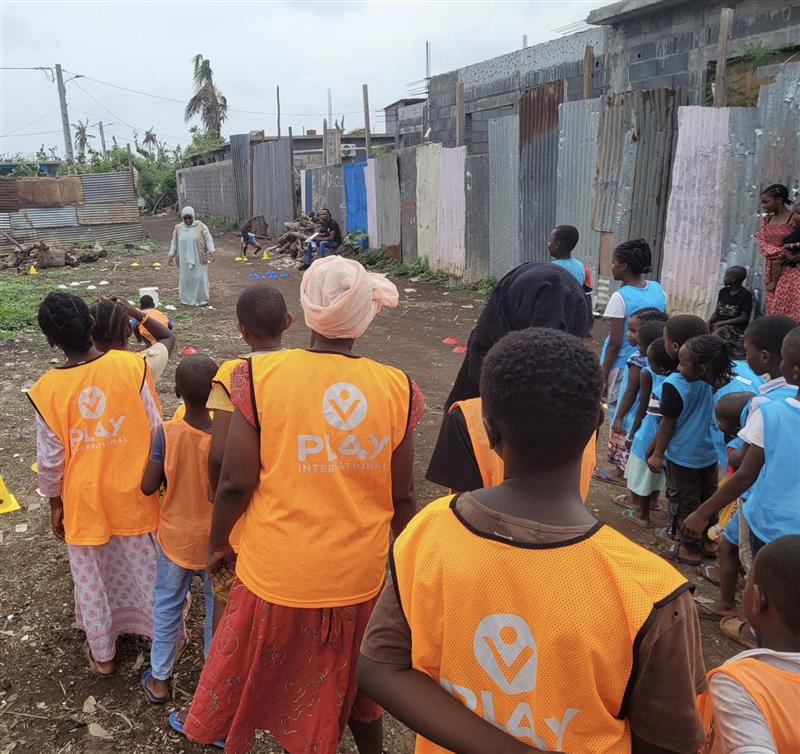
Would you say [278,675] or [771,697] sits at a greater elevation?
[771,697]

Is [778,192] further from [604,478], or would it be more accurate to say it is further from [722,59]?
[604,478]

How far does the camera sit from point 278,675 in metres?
1.93

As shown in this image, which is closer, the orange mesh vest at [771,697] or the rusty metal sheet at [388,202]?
the orange mesh vest at [771,697]

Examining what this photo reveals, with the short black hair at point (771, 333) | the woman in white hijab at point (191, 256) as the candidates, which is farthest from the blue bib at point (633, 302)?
the woman in white hijab at point (191, 256)

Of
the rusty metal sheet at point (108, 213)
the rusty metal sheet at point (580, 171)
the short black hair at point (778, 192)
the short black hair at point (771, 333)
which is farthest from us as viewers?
the rusty metal sheet at point (108, 213)

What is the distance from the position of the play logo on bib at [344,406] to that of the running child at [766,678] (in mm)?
988

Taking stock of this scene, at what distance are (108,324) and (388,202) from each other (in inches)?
445

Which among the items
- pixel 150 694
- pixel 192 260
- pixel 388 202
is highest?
pixel 388 202

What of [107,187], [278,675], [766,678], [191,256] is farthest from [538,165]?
[107,187]

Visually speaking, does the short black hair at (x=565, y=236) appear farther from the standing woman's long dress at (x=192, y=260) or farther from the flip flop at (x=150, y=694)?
the standing woman's long dress at (x=192, y=260)

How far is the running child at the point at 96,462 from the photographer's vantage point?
2490mm

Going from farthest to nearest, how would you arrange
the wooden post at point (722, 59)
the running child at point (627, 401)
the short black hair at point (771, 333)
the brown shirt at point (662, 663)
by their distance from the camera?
1. the wooden post at point (722, 59)
2. the running child at point (627, 401)
3. the short black hair at point (771, 333)
4. the brown shirt at point (662, 663)

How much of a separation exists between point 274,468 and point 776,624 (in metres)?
1.22

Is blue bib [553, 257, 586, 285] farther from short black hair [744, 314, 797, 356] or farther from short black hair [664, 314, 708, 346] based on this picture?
short black hair [744, 314, 797, 356]
